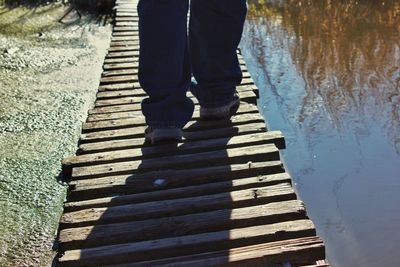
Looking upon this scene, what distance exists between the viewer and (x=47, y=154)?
3002mm

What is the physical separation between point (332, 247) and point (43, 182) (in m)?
1.24

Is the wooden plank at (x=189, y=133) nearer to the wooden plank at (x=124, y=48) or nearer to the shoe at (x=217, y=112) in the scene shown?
the shoe at (x=217, y=112)

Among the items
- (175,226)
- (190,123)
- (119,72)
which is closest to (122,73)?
(119,72)

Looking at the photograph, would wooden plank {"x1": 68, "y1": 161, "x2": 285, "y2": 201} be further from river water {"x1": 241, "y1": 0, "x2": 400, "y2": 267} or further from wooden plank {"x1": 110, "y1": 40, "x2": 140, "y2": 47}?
wooden plank {"x1": 110, "y1": 40, "x2": 140, "y2": 47}

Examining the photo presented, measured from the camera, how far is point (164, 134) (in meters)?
2.49

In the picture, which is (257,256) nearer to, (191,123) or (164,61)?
(164,61)

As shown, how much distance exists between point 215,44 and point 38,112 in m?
1.35

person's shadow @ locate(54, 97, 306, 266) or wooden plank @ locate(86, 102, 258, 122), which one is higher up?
person's shadow @ locate(54, 97, 306, 266)

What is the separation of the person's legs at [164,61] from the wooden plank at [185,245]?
627mm

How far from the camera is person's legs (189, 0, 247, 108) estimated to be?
2.58 meters

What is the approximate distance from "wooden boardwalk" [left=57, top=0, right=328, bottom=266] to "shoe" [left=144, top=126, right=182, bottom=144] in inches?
1.6

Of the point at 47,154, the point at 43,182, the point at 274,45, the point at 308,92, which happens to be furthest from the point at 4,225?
the point at 274,45

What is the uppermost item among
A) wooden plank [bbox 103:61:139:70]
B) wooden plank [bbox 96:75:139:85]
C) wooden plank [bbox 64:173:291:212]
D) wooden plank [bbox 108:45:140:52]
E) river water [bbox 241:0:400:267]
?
wooden plank [bbox 64:173:291:212]

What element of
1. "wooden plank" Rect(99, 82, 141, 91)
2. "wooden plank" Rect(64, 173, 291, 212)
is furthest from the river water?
"wooden plank" Rect(99, 82, 141, 91)
